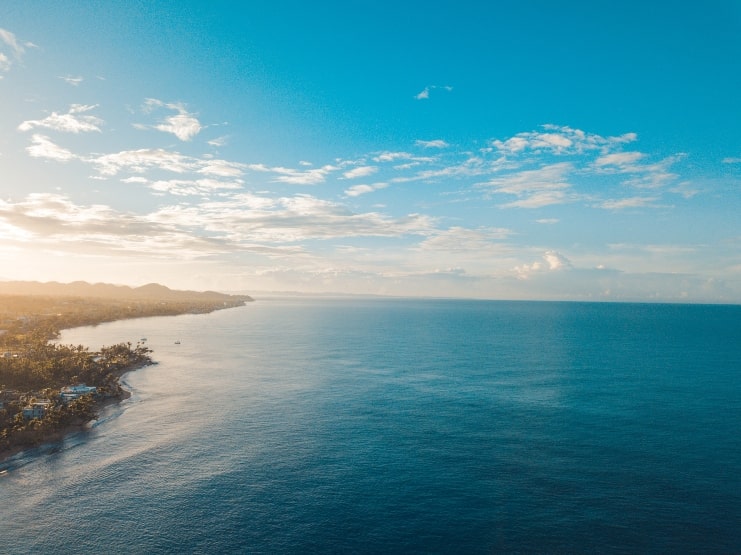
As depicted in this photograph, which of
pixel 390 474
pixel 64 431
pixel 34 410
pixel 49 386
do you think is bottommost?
pixel 390 474

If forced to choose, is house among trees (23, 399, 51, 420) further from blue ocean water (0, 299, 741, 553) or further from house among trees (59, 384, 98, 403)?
blue ocean water (0, 299, 741, 553)

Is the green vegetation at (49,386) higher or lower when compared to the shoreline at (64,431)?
higher

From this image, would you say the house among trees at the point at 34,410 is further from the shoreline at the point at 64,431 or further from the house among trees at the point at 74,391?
the house among trees at the point at 74,391

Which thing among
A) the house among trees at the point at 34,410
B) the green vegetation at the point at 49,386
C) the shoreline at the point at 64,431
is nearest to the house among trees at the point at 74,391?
the green vegetation at the point at 49,386

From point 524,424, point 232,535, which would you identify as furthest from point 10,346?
point 524,424

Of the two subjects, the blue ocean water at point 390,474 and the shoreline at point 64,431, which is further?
the shoreline at point 64,431

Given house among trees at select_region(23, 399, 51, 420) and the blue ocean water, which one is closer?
the blue ocean water

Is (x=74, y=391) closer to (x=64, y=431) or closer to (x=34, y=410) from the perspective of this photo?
(x=34, y=410)

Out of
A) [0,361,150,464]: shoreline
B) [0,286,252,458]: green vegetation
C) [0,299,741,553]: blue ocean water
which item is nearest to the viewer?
[0,299,741,553]: blue ocean water

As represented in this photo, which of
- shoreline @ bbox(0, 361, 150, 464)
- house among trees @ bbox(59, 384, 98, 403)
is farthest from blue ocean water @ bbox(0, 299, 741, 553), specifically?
house among trees @ bbox(59, 384, 98, 403)

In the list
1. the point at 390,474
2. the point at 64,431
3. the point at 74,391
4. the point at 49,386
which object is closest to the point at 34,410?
the point at 64,431

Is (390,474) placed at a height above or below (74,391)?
below
